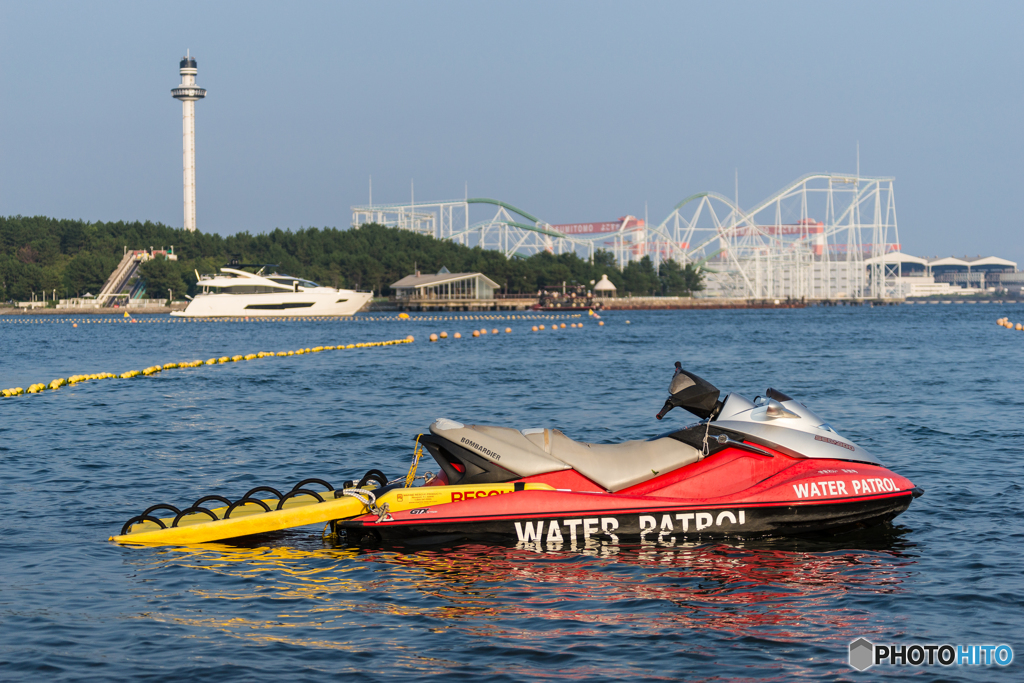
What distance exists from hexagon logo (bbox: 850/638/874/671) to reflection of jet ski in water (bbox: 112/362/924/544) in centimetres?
214

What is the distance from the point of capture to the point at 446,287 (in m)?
129

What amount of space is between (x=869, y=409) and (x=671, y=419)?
164 inches

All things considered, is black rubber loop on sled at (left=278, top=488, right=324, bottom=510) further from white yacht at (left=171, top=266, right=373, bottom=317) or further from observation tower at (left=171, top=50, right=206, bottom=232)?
observation tower at (left=171, top=50, right=206, bottom=232)

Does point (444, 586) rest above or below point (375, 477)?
below

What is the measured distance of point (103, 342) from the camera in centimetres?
5234

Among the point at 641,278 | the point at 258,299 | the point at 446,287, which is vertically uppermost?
the point at 641,278

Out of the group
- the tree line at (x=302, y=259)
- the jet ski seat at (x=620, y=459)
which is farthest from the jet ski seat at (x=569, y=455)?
the tree line at (x=302, y=259)

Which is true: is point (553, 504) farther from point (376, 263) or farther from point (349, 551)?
point (376, 263)

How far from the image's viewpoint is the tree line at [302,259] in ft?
415

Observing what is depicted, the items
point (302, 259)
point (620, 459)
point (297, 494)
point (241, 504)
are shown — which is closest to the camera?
point (620, 459)

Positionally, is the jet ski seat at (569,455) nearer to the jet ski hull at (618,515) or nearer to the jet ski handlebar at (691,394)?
the jet ski hull at (618,515)

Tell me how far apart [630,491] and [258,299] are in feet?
314

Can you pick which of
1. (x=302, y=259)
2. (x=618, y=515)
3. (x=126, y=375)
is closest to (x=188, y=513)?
(x=618, y=515)

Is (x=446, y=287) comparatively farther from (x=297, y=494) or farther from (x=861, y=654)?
(x=861, y=654)
